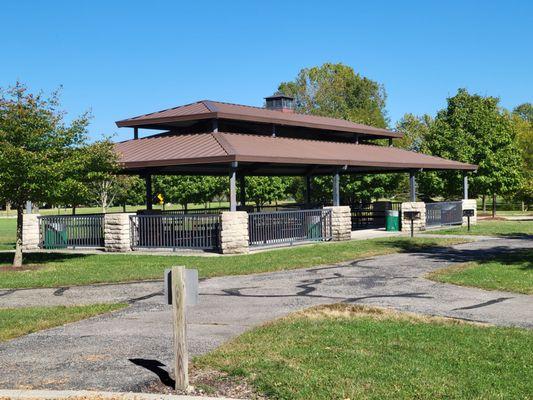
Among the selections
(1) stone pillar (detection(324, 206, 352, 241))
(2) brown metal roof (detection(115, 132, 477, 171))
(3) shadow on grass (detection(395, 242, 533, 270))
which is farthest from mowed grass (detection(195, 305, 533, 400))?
(1) stone pillar (detection(324, 206, 352, 241))

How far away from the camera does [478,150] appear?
40.8 metres

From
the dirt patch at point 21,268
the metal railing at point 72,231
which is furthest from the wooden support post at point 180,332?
the metal railing at point 72,231

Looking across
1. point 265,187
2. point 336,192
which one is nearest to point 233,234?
point 336,192

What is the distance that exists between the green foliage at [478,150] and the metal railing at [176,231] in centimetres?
2482

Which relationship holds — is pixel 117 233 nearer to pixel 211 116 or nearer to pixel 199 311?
pixel 211 116

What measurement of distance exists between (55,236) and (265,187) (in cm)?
3569

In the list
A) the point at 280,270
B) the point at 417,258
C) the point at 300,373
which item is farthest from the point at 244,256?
the point at 300,373

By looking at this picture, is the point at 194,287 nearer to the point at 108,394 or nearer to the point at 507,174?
the point at 108,394

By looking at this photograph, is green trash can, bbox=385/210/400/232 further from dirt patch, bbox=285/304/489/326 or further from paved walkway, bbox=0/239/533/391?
dirt patch, bbox=285/304/489/326

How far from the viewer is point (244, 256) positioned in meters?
18.3

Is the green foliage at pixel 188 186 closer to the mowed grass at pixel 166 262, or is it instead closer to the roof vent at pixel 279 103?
the roof vent at pixel 279 103

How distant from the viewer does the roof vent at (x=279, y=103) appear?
31.7 metres

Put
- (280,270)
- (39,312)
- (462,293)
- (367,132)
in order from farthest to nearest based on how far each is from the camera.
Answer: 1. (367,132)
2. (280,270)
3. (462,293)
4. (39,312)

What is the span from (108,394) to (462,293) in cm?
745
